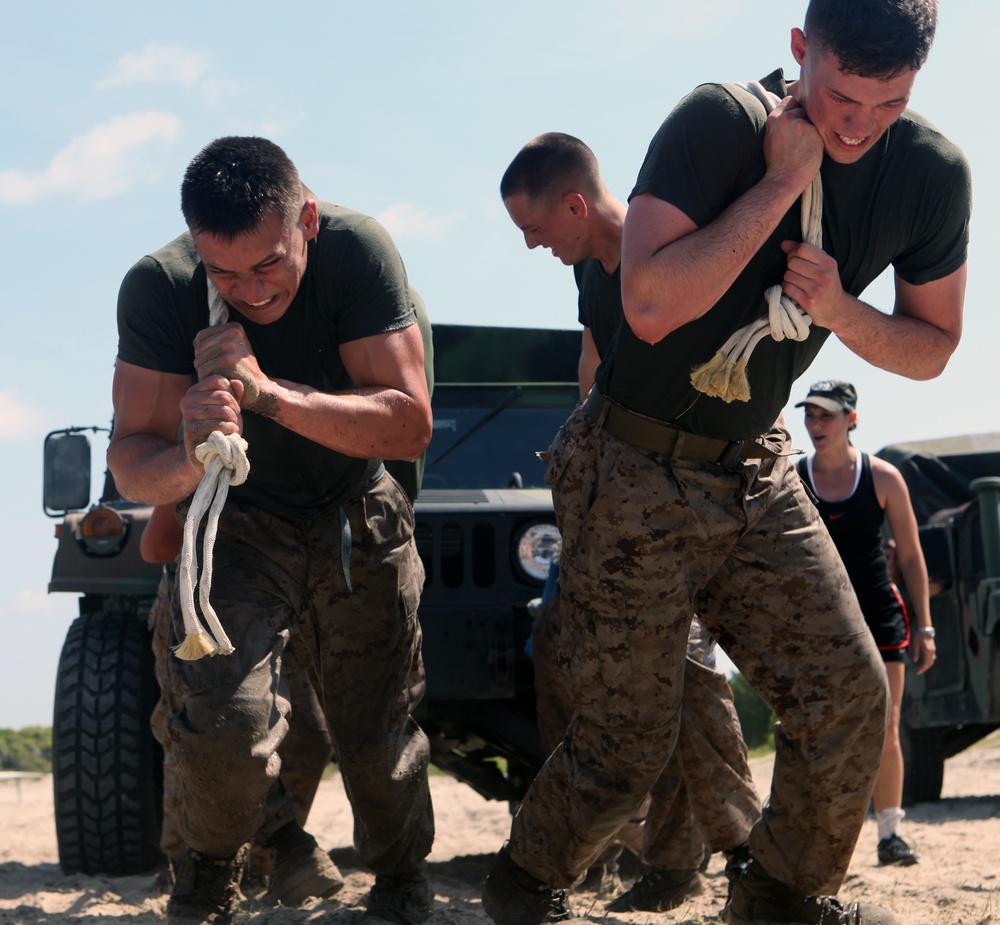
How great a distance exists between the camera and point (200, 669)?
3334mm

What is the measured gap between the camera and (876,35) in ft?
9.21

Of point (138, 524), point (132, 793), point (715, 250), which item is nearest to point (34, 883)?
point (132, 793)

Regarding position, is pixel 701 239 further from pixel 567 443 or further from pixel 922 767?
pixel 922 767

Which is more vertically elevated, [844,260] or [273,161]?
[273,161]

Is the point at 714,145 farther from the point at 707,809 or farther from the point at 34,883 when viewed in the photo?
the point at 34,883

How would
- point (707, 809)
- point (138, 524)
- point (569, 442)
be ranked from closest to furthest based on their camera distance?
point (569, 442) < point (707, 809) < point (138, 524)

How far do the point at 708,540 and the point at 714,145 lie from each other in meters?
0.89

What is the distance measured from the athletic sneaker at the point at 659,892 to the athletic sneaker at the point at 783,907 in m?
1.09

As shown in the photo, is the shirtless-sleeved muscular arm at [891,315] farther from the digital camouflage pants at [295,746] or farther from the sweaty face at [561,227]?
the digital camouflage pants at [295,746]

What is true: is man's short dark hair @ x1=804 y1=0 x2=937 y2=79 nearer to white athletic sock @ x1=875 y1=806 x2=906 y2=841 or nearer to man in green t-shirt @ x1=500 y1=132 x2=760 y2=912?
man in green t-shirt @ x1=500 y1=132 x2=760 y2=912

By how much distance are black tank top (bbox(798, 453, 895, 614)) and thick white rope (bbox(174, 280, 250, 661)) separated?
10.4 ft

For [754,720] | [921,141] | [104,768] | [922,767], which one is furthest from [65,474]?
[754,720]

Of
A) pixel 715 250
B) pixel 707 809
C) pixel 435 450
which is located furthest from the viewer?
pixel 435 450

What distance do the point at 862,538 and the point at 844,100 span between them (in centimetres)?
316
